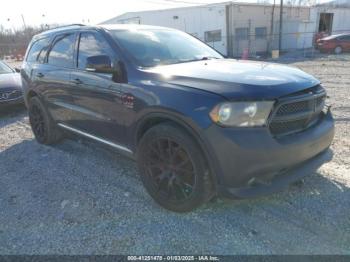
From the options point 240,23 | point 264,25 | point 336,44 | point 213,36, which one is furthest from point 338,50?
point 213,36

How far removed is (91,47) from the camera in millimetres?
3918

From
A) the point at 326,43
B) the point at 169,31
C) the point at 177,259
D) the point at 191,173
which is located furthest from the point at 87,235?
the point at 326,43

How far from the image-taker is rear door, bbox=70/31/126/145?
349 centimetres

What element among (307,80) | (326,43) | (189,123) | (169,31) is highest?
(169,31)

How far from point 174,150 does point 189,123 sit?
38 centimetres

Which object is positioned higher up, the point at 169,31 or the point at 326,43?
the point at 169,31

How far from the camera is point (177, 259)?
Result: 254 cm

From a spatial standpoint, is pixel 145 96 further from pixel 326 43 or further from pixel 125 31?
pixel 326 43

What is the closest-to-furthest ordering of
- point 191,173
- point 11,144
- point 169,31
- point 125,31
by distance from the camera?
point 191,173, point 125,31, point 169,31, point 11,144

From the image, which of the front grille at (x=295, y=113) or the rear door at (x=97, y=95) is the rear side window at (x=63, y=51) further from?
the front grille at (x=295, y=113)

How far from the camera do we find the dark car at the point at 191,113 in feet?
8.46

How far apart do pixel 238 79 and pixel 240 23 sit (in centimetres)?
2539

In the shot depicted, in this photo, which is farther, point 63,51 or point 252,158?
point 63,51

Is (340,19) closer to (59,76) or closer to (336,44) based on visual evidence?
(336,44)
